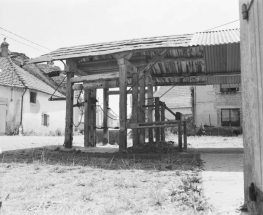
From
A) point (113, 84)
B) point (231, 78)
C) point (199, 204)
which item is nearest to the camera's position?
point (199, 204)

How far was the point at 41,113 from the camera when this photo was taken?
88.3 ft

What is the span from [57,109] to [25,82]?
225 inches

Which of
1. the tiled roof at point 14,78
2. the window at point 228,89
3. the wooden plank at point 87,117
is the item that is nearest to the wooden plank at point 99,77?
the wooden plank at point 87,117

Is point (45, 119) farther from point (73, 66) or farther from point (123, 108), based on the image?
point (123, 108)

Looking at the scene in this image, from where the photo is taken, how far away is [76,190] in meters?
3.57

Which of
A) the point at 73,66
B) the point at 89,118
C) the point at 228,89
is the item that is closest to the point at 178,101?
the point at 228,89

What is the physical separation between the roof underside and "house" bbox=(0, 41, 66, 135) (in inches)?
446

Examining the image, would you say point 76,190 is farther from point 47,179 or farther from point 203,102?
point 203,102

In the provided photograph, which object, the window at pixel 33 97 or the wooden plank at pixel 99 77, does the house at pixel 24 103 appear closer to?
the window at pixel 33 97

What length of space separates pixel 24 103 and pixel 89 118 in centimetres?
1594

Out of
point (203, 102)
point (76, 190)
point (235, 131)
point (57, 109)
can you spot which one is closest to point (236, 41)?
point (76, 190)

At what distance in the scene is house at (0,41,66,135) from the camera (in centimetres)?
2286

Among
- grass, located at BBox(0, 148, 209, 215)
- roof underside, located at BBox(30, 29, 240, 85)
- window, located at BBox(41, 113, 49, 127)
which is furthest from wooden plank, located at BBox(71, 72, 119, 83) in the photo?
window, located at BBox(41, 113, 49, 127)

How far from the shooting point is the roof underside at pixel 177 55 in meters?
7.57
